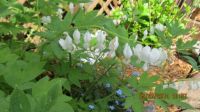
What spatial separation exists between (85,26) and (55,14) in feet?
1.41

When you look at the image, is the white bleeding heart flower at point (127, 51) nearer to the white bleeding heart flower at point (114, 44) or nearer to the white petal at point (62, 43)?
the white bleeding heart flower at point (114, 44)

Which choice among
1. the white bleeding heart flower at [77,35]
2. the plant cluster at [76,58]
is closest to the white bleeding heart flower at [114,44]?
the plant cluster at [76,58]

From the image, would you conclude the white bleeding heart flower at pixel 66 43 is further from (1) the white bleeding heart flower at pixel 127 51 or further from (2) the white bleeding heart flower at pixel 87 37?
(1) the white bleeding heart flower at pixel 127 51

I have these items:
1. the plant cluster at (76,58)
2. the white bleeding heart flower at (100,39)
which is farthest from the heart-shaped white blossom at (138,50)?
the white bleeding heart flower at (100,39)

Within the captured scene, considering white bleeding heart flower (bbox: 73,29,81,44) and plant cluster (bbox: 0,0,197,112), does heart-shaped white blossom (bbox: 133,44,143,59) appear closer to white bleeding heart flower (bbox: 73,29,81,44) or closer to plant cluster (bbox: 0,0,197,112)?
plant cluster (bbox: 0,0,197,112)

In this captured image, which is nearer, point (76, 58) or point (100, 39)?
point (100, 39)

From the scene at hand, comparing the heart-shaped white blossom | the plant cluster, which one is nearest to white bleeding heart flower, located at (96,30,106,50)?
the plant cluster

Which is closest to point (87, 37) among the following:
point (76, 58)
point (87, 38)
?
point (87, 38)

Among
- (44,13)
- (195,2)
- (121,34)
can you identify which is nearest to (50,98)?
(121,34)

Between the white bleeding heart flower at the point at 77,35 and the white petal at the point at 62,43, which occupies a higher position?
the white bleeding heart flower at the point at 77,35

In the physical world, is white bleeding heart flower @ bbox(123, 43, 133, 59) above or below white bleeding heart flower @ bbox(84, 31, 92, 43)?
below

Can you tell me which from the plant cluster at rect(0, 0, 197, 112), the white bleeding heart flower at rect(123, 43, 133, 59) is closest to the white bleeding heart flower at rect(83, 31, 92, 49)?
the plant cluster at rect(0, 0, 197, 112)

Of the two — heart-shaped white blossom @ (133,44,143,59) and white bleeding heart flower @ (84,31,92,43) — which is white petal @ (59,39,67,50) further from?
heart-shaped white blossom @ (133,44,143,59)

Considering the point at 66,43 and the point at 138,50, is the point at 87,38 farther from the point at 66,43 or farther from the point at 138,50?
the point at 138,50
